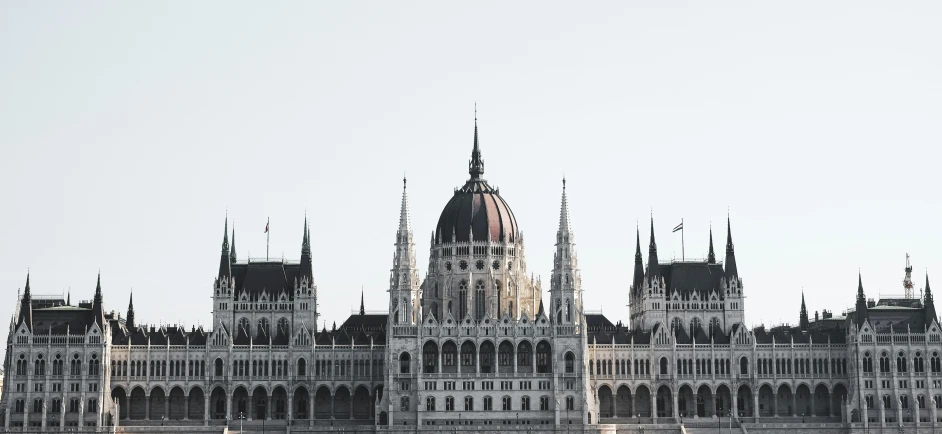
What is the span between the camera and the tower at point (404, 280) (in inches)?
7283

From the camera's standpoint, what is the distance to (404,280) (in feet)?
612

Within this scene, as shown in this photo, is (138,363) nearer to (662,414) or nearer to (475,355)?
(475,355)

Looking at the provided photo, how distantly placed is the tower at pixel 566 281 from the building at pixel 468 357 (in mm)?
203

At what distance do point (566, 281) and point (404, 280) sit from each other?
19.1 m

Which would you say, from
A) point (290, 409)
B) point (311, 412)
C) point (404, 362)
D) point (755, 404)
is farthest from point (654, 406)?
point (290, 409)

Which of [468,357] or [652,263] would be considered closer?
[468,357]

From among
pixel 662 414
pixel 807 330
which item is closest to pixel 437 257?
pixel 662 414

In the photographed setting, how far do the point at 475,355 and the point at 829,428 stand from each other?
42022 millimetres

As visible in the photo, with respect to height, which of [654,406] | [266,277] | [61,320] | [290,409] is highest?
[266,277]

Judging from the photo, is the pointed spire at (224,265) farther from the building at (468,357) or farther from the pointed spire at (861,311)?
the pointed spire at (861,311)

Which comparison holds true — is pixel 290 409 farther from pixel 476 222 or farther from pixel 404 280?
pixel 476 222

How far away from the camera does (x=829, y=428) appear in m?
184

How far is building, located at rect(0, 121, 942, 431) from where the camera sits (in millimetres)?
182000

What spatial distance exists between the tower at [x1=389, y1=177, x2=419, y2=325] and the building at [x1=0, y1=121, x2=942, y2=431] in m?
0.18
